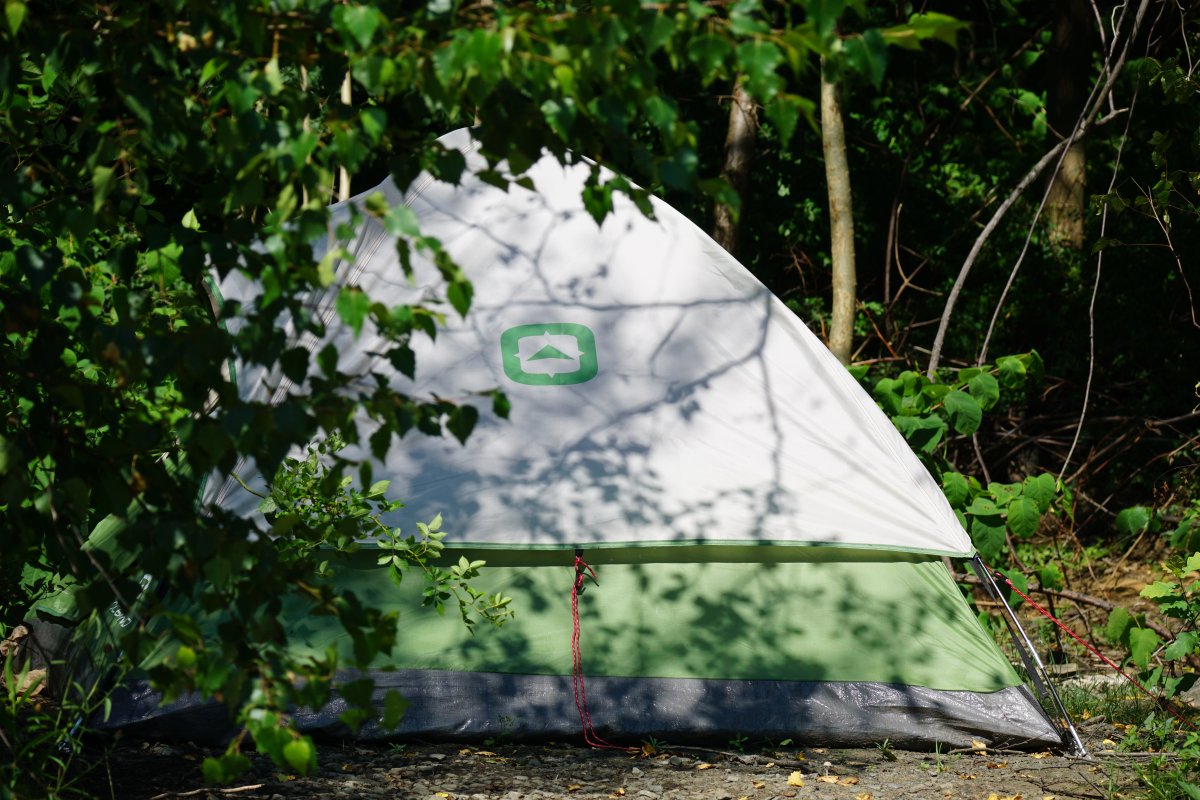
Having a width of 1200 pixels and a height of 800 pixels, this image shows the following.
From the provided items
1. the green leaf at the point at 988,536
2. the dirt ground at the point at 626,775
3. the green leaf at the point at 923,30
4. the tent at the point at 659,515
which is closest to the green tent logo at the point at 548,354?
the tent at the point at 659,515

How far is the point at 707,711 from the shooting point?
3514 mm

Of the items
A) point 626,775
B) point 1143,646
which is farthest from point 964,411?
point 626,775

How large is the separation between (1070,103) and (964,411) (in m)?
3.79

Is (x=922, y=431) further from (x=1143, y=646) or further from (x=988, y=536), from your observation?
(x=1143, y=646)

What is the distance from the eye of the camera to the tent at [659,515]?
139 inches

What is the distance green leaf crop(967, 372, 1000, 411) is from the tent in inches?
36.3

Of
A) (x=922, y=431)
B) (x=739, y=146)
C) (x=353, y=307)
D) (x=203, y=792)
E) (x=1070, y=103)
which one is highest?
(x=1070, y=103)

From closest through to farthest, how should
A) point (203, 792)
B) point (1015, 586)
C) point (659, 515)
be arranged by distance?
point (203, 792)
point (659, 515)
point (1015, 586)

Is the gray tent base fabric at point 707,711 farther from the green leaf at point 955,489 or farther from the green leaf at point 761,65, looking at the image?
the green leaf at point 761,65

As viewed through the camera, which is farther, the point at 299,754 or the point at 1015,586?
the point at 1015,586

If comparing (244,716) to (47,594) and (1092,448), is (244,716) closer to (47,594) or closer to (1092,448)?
(47,594)

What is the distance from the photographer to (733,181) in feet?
21.0

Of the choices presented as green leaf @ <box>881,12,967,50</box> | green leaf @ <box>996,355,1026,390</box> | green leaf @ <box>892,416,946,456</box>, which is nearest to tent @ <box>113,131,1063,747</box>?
green leaf @ <box>892,416,946,456</box>

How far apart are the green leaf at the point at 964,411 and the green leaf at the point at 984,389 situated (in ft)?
0.37
